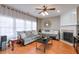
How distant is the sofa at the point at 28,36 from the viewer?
193 centimetres

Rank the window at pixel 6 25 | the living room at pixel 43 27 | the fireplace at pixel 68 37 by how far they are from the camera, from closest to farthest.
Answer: the window at pixel 6 25 → the living room at pixel 43 27 → the fireplace at pixel 68 37

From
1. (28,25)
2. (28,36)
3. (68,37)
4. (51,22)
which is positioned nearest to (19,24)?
(28,25)

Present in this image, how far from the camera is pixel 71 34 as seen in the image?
1.96m

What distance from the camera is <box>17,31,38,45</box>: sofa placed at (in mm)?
1933

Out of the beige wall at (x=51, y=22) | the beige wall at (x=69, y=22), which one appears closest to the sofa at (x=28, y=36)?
the beige wall at (x=51, y=22)

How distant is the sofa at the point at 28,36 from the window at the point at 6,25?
26 cm

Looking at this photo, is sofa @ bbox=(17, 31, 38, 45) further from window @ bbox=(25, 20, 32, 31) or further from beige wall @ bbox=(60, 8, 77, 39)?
beige wall @ bbox=(60, 8, 77, 39)

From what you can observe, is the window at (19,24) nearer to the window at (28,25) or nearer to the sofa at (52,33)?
the window at (28,25)

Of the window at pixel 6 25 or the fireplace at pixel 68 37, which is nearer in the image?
the window at pixel 6 25

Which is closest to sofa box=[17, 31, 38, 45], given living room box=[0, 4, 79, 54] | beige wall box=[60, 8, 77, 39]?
living room box=[0, 4, 79, 54]

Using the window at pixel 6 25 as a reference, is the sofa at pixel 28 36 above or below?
below

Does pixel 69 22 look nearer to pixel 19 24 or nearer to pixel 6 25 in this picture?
pixel 19 24
